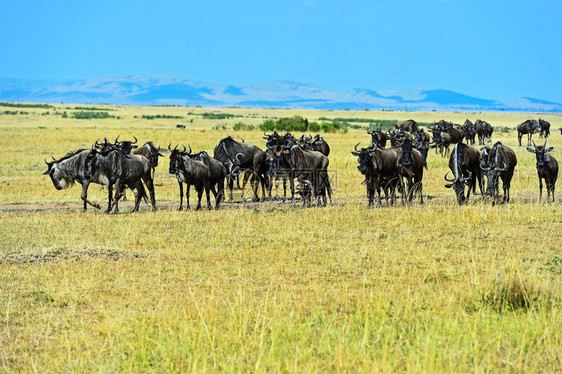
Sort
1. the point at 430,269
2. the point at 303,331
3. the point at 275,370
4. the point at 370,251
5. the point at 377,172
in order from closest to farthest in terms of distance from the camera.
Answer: the point at 275,370 → the point at 303,331 → the point at 430,269 → the point at 370,251 → the point at 377,172

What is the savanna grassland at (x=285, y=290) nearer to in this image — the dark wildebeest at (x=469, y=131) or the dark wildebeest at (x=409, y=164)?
the dark wildebeest at (x=409, y=164)

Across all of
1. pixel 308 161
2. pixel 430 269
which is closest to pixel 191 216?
pixel 308 161

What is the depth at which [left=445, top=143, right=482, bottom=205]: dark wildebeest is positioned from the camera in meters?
18.9

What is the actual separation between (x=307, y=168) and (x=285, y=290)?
36.3ft

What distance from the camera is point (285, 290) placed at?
9328 mm

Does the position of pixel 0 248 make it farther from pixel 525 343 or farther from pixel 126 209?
pixel 525 343

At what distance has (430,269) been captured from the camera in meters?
10.6

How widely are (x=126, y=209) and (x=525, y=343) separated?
14.6 meters

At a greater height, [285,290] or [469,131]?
[469,131]

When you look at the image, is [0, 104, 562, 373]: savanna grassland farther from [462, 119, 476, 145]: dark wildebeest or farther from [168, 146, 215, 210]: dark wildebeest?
[462, 119, 476, 145]: dark wildebeest

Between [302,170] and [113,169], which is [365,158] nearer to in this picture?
[302,170]

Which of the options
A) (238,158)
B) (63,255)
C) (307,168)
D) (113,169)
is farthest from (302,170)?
(63,255)

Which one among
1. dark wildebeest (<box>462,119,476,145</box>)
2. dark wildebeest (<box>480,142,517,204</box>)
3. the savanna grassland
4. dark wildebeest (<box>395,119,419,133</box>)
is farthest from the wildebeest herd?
dark wildebeest (<box>462,119,476,145</box>)

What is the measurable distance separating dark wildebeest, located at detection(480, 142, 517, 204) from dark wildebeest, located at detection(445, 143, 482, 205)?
1.47 feet
